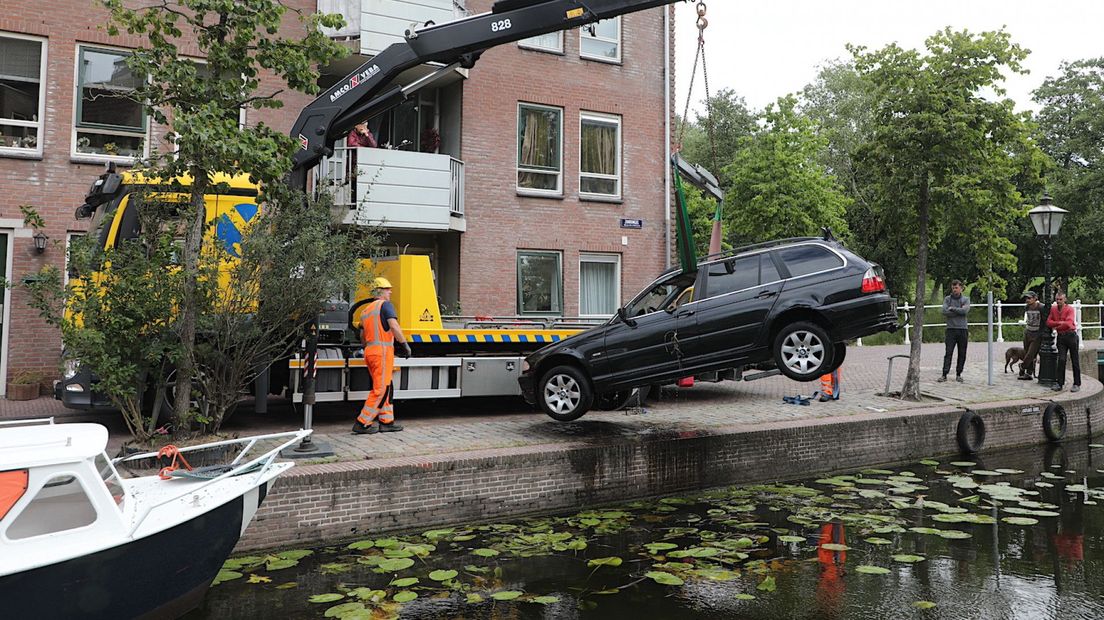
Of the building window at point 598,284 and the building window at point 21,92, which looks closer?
the building window at point 21,92

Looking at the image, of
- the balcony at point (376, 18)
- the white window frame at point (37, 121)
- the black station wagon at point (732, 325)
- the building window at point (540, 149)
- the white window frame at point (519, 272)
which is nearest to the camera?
the black station wagon at point (732, 325)

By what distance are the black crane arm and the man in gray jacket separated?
902cm

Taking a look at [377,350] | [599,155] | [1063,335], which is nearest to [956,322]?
[1063,335]

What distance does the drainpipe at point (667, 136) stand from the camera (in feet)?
61.1

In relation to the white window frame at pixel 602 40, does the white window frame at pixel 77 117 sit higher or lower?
lower

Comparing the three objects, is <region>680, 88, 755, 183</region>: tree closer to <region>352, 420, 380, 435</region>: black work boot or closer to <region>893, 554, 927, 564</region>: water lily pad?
<region>352, 420, 380, 435</region>: black work boot

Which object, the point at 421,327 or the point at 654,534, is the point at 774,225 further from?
the point at 654,534

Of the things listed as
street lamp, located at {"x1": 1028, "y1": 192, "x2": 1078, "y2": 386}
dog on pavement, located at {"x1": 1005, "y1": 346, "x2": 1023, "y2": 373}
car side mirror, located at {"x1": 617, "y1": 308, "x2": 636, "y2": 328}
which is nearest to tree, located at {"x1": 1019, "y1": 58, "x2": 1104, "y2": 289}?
dog on pavement, located at {"x1": 1005, "y1": 346, "x2": 1023, "y2": 373}

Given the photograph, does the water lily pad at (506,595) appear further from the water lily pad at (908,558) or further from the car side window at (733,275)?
the car side window at (733,275)

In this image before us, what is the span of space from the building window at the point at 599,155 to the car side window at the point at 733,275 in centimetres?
883

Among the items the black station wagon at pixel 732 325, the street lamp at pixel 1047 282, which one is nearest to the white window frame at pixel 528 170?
the black station wagon at pixel 732 325

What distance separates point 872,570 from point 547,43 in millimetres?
13668

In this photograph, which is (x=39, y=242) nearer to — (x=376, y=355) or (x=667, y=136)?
(x=376, y=355)

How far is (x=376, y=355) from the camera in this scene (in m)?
9.65
